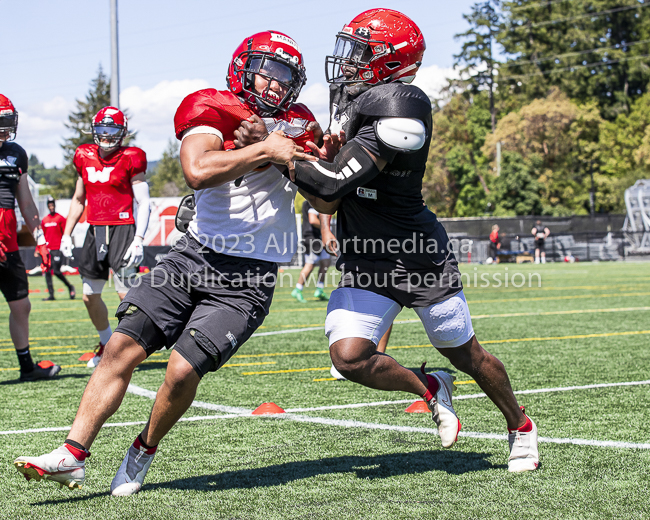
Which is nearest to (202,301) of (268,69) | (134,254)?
(268,69)

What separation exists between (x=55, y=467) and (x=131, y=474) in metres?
0.36

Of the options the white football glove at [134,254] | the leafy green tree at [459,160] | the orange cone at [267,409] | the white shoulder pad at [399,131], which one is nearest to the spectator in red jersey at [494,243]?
the leafy green tree at [459,160]

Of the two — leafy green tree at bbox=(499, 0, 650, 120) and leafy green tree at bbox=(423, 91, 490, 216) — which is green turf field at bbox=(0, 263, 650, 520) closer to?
leafy green tree at bbox=(423, 91, 490, 216)

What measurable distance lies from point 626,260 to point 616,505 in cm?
3191

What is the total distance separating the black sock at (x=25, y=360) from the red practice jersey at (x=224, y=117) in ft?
11.9

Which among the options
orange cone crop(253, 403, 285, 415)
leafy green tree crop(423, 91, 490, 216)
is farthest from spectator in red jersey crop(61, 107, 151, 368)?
leafy green tree crop(423, 91, 490, 216)

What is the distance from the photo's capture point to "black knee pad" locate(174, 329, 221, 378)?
3.16 metres

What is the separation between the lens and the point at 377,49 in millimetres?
3438

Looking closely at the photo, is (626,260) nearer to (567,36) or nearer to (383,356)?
(383,356)

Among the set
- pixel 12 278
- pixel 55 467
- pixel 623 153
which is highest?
pixel 623 153

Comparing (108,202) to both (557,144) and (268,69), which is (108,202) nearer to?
(268,69)

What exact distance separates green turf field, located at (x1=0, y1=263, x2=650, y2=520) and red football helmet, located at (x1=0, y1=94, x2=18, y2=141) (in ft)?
6.61

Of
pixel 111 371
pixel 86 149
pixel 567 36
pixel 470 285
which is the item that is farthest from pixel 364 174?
pixel 567 36

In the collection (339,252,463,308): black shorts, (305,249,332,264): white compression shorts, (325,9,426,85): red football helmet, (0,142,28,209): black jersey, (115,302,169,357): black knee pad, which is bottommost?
(305,249,332,264): white compression shorts
